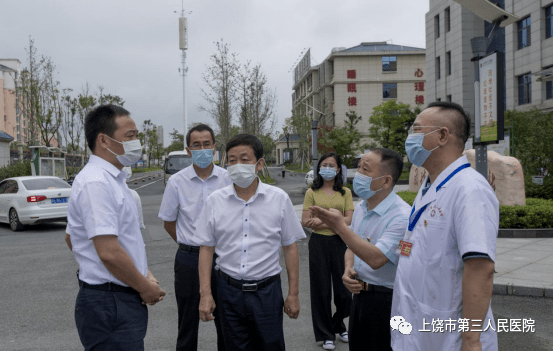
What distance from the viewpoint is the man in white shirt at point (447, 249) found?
1.96m

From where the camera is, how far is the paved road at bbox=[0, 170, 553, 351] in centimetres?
462

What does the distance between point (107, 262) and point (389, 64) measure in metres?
61.5

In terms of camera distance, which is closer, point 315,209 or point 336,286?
point 315,209

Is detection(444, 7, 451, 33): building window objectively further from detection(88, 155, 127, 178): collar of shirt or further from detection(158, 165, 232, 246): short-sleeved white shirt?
detection(88, 155, 127, 178): collar of shirt

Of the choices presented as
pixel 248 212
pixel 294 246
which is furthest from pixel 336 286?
pixel 248 212

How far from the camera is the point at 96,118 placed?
271 cm

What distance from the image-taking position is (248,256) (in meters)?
2.98

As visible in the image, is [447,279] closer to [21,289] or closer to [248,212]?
[248,212]

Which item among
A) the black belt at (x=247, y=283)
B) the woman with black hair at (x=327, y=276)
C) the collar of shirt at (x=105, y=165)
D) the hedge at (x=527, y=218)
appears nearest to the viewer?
the collar of shirt at (x=105, y=165)

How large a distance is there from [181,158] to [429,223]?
89.6ft

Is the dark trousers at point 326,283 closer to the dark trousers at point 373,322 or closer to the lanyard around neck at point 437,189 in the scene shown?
the dark trousers at point 373,322

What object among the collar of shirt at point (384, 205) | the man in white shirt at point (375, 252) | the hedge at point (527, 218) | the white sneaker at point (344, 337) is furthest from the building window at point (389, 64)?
the collar of shirt at point (384, 205)

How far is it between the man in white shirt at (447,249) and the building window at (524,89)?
2909cm

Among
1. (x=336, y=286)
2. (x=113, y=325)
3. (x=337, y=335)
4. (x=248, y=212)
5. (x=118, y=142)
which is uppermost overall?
(x=118, y=142)
